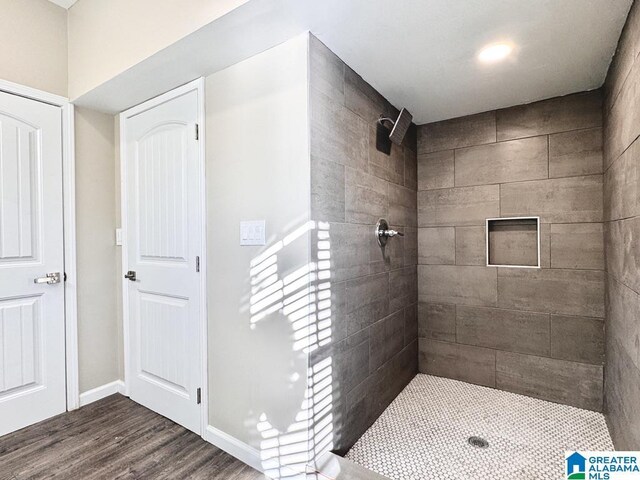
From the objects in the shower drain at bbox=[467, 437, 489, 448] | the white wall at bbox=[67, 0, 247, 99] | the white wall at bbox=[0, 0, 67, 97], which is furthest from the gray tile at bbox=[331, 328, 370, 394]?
the white wall at bbox=[0, 0, 67, 97]

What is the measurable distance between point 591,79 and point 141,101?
2.98 m

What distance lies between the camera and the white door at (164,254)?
79.7 inches

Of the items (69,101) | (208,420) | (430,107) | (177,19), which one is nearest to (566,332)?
(430,107)

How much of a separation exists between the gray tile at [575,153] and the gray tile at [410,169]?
3.15 feet

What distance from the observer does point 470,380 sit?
264 centimetres

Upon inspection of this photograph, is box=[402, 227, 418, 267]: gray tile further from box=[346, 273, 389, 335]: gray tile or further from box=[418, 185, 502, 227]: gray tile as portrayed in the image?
box=[346, 273, 389, 335]: gray tile

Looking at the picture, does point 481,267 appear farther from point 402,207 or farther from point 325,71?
point 325,71

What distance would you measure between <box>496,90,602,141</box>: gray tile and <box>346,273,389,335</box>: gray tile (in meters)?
1.47

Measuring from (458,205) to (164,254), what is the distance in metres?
2.28

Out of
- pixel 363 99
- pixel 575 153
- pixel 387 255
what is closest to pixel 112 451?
pixel 387 255

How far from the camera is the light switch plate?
1.70 metres

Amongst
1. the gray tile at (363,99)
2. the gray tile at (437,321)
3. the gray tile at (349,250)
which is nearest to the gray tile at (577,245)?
the gray tile at (437,321)

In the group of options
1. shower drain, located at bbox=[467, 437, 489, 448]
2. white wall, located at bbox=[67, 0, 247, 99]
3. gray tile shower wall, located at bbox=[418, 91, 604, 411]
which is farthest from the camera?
gray tile shower wall, located at bbox=[418, 91, 604, 411]

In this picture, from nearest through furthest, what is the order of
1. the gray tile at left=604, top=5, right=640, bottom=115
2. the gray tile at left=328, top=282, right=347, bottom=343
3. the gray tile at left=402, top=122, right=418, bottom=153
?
the gray tile at left=604, top=5, right=640, bottom=115
the gray tile at left=328, top=282, right=347, bottom=343
the gray tile at left=402, top=122, right=418, bottom=153
